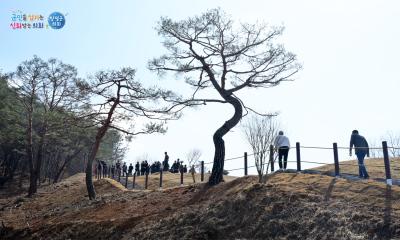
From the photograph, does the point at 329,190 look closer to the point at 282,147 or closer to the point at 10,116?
the point at 282,147

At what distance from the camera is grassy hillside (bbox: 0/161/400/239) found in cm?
1002

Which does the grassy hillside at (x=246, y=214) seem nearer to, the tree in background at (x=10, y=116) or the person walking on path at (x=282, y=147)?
the person walking on path at (x=282, y=147)

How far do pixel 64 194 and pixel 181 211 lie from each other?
16.5 m

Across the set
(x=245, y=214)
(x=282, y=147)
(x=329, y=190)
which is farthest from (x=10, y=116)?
(x=329, y=190)

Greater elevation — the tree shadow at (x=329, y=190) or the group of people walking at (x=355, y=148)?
the group of people walking at (x=355, y=148)

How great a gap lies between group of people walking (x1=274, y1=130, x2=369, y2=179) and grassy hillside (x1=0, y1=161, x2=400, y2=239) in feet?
3.49

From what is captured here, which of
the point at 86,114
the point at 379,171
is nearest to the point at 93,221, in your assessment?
the point at 86,114

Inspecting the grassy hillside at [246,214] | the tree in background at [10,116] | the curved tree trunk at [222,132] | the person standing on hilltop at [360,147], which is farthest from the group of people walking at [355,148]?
the tree in background at [10,116]

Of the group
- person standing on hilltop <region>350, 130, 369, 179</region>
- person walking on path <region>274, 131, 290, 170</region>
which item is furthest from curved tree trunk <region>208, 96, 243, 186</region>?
person standing on hilltop <region>350, 130, 369, 179</region>

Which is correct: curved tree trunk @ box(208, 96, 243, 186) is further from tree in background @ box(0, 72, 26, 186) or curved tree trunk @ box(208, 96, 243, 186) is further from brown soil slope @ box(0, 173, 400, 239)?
tree in background @ box(0, 72, 26, 186)

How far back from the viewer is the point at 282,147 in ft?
52.7

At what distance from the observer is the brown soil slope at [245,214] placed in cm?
1002

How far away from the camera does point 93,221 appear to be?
16.0 m

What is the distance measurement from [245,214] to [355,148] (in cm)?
504
